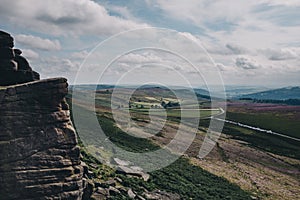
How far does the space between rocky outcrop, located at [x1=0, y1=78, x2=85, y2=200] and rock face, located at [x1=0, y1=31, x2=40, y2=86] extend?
3054 millimetres

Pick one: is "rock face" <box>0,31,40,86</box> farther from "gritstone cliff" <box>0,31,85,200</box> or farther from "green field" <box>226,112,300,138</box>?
"green field" <box>226,112,300,138</box>

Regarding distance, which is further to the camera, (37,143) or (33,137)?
(37,143)

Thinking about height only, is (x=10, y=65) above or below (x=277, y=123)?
above

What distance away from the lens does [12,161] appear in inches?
1335

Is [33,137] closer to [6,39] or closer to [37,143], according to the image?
[37,143]

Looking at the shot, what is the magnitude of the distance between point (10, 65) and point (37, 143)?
9.45m

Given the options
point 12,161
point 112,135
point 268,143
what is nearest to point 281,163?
point 268,143

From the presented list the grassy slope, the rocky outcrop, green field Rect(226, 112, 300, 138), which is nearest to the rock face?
the rocky outcrop

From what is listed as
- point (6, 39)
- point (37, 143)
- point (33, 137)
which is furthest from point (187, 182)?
point (6, 39)

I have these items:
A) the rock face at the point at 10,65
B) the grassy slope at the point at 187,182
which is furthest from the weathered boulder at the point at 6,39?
the grassy slope at the point at 187,182

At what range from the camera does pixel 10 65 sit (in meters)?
36.5

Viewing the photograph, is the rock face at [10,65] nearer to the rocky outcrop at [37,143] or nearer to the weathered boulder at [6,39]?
the weathered boulder at [6,39]

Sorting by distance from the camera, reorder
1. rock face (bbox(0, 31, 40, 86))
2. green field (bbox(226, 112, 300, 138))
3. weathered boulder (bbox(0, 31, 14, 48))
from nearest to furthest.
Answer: weathered boulder (bbox(0, 31, 14, 48)) < rock face (bbox(0, 31, 40, 86)) < green field (bbox(226, 112, 300, 138))

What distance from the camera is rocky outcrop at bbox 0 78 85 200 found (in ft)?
110
